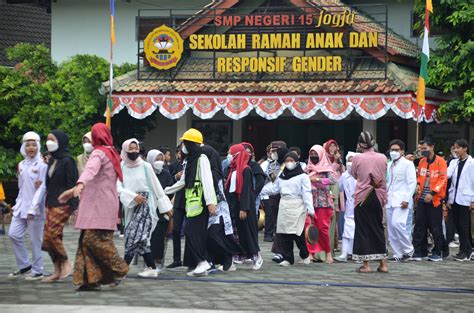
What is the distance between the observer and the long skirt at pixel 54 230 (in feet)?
40.8

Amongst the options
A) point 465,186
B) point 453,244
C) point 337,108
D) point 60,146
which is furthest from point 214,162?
point 337,108

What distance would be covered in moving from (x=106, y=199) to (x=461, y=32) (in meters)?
15.2

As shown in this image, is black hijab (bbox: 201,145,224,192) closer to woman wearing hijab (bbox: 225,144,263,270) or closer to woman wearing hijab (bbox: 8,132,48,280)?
→ woman wearing hijab (bbox: 225,144,263,270)

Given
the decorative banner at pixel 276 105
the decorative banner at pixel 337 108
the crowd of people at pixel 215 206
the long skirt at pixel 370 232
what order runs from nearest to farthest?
1. the crowd of people at pixel 215 206
2. the long skirt at pixel 370 232
3. the decorative banner at pixel 276 105
4. the decorative banner at pixel 337 108

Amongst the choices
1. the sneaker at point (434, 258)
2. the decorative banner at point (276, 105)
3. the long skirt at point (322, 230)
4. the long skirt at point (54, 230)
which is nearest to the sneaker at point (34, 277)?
the long skirt at point (54, 230)

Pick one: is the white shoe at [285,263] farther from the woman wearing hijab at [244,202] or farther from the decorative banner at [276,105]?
the decorative banner at [276,105]

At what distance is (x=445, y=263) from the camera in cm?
1630

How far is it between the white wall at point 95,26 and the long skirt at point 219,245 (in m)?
16.6

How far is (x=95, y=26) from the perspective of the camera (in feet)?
101

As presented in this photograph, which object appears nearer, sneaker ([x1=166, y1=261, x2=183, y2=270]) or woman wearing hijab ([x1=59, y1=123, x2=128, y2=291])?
woman wearing hijab ([x1=59, y1=123, x2=128, y2=291])

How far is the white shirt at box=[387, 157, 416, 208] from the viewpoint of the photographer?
16141 mm

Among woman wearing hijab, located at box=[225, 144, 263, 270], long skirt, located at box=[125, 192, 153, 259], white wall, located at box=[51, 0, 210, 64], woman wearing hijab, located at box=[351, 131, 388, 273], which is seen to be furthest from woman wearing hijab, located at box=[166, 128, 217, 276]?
white wall, located at box=[51, 0, 210, 64]

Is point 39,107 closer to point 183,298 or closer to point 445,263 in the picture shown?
point 445,263

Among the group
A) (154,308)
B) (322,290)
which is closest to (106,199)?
(154,308)
